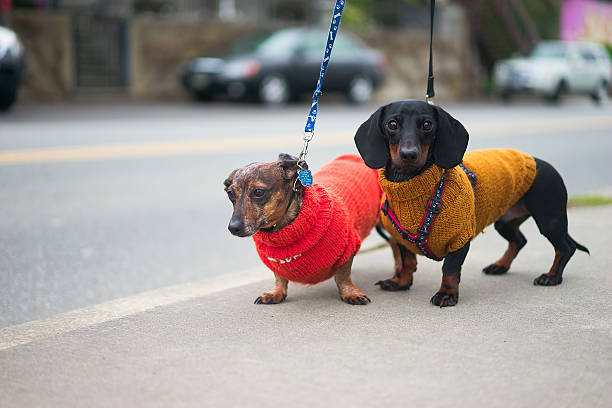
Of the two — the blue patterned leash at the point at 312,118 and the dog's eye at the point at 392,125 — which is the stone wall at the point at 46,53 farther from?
the dog's eye at the point at 392,125

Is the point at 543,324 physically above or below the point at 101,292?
above

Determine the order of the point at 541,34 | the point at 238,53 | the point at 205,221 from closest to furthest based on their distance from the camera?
the point at 205,221
the point at 238,53
the point at 541,34

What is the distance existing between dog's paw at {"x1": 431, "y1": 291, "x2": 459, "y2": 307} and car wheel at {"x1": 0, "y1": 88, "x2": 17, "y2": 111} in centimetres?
1197

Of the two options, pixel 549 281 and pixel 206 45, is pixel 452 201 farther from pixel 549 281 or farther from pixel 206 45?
pixel 206 45

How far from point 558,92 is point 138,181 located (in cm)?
1785

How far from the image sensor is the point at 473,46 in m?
27.0

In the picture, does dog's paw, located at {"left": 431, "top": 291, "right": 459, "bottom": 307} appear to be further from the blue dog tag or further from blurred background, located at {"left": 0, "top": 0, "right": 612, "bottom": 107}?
blurred background, located at {"left": 0, "top": 0, "right": 612, "bottom": 107}

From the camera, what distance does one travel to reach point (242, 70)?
17.5m

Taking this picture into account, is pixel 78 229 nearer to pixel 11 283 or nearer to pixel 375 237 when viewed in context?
pixel 11 283

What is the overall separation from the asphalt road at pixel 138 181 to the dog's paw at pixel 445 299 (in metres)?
2.16

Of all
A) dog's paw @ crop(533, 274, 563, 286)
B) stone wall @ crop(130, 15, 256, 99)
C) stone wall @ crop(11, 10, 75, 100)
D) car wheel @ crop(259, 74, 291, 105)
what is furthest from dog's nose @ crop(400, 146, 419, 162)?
stone wall @ crop(130, 15, 256, 99)

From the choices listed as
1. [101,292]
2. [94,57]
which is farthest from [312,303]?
[94,57]

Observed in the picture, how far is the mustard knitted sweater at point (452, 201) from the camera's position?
3562 millimetres

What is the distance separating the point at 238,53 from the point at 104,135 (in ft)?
23.4
